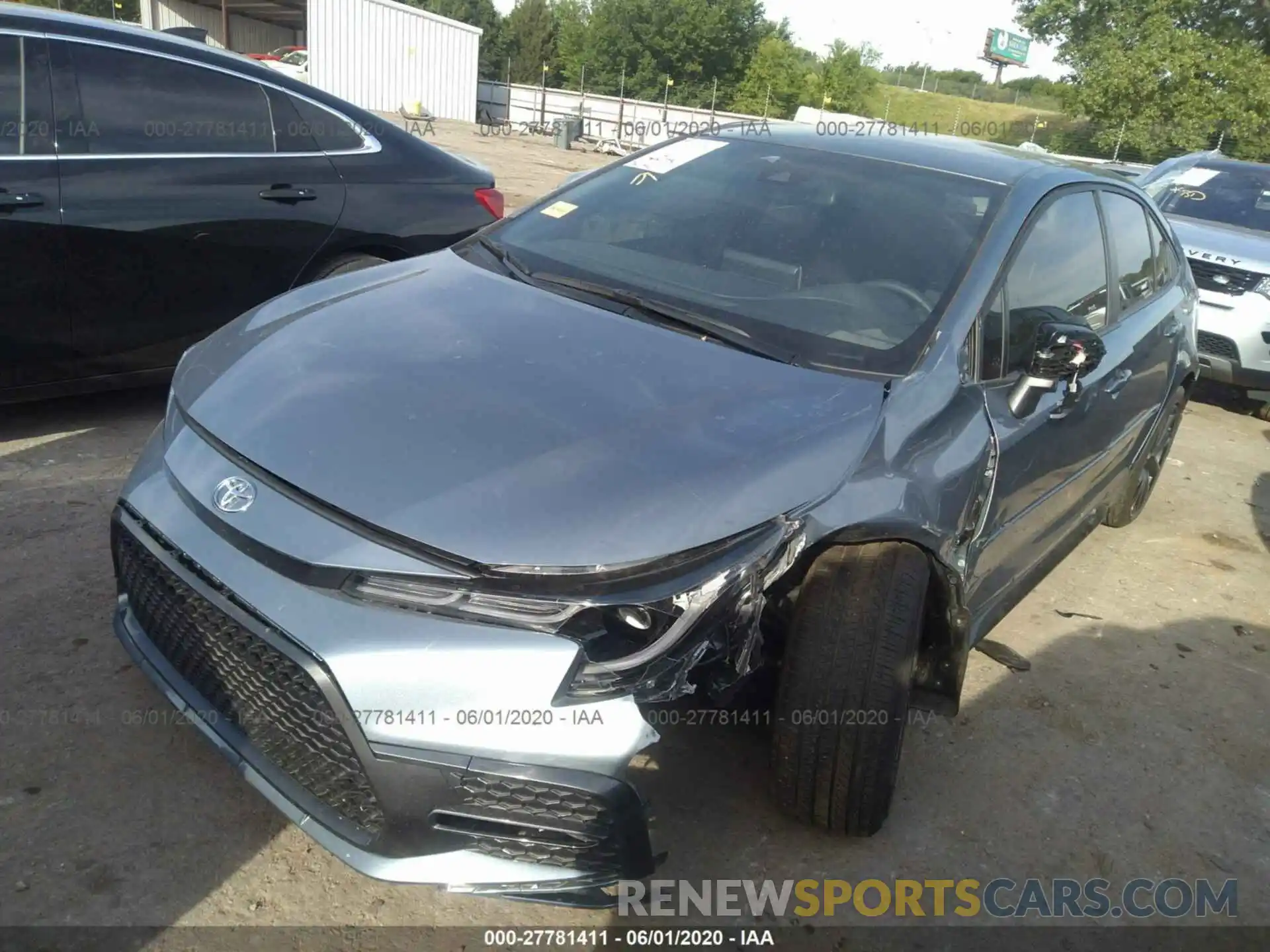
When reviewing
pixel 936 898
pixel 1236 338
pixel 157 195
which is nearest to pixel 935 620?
pixel 936 898

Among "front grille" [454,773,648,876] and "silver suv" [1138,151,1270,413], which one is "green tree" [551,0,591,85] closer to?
"silver suv" [1138,151,1270,413]

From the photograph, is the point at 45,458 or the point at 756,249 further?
the point at 45,458

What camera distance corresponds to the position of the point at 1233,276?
695 centimetres

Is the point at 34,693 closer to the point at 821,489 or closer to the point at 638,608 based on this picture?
the point at 638,608

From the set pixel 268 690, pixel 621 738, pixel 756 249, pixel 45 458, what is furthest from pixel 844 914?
pixel 45 458

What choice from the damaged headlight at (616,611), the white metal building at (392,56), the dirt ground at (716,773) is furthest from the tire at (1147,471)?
the white metal building at (392,56)

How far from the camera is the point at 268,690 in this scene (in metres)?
1.90

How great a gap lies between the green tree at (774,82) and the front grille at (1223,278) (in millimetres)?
42283

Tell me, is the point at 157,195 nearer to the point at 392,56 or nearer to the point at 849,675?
the point at 849,675

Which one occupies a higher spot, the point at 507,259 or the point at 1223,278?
the point at 507,259

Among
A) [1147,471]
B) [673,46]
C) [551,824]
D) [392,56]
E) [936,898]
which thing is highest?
[673,46]

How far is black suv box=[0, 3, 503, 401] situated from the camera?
3.65m

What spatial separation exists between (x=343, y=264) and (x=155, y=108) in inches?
37.7

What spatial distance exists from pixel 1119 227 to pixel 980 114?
46755 millimetres
